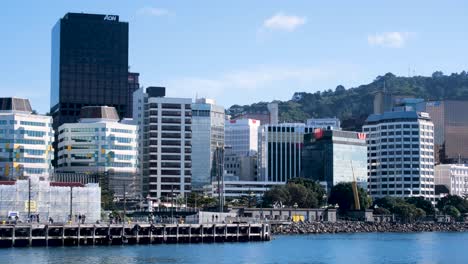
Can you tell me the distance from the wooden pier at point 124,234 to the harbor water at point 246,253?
3.92 meters

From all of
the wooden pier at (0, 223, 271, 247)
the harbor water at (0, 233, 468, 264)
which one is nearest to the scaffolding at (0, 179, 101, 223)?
the wooden pier at (0, 223, 271, 247)

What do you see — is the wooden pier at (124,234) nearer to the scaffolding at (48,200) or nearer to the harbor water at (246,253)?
the harbor water at (246,253)

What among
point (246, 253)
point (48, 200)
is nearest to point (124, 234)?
point (48, 200)

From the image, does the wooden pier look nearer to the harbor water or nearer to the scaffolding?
the harbor water

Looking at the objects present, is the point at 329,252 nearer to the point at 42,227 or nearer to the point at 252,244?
the point at 252,244

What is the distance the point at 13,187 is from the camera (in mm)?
166750

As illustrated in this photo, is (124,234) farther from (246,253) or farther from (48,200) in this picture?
(246,253)

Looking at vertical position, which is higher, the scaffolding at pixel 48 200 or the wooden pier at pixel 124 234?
the scaffolding at pixel 48 200

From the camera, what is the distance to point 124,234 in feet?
519

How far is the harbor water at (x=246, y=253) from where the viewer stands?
130875 millimetres

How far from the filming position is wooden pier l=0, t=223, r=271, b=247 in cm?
15050

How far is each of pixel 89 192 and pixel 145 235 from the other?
1894cm

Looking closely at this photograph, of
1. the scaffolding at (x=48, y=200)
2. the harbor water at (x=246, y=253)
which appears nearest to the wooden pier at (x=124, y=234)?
the harbor water at (x=246, y=253)

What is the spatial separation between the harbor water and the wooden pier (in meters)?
3.92
